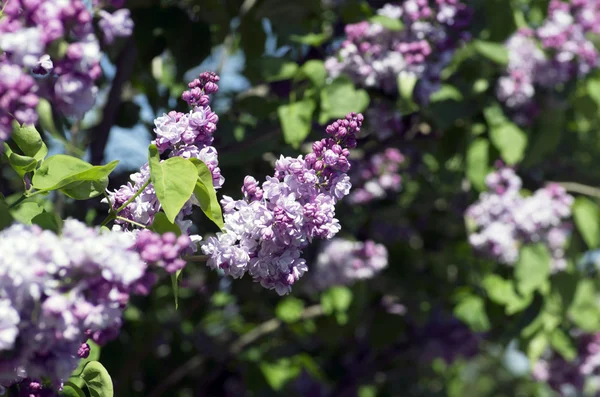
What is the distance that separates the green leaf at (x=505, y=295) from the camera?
389 cm

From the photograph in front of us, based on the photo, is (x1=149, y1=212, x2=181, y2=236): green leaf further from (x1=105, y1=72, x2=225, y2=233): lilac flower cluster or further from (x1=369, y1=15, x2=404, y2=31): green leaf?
(x1=369, y1=15, x2=404, y2=31): green leaf

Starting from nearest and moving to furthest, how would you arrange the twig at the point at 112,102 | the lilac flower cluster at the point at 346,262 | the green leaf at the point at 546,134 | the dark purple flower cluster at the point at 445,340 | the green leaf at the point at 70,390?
the green leaf at the point at 70,390 < the twig at the point at 112,102 < the green leaf at the point at 546,134 < the lilac flower cluster at the point at 346,262 < the dark purple flower cluster at the point at 445,340

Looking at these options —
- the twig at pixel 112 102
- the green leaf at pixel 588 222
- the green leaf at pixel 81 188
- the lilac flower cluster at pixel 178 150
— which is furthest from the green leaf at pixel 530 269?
the green leaf at pixel 81 188

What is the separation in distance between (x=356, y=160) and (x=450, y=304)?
97 cm

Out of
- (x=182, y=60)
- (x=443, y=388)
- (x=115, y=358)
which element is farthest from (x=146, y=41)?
(x=443, y=388)

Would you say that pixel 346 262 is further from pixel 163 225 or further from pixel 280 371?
pixel 163 225

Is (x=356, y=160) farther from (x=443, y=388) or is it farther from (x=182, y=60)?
(x=443, y=388)

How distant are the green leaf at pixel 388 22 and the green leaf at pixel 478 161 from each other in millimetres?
824

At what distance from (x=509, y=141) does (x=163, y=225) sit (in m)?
2.28

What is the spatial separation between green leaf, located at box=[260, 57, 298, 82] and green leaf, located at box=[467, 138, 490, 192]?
0.94 m

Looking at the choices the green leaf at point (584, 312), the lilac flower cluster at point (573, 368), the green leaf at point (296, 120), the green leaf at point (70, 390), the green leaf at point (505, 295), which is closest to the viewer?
the green leaf at point (70, 390)

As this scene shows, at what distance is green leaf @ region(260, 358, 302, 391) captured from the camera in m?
4.31

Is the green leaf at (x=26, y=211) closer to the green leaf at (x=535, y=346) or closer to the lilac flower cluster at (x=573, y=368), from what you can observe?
the green leaf at (x=535, y=346)

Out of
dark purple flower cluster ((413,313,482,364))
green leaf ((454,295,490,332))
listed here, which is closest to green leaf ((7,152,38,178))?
green leaf ((454,295,490,332))
